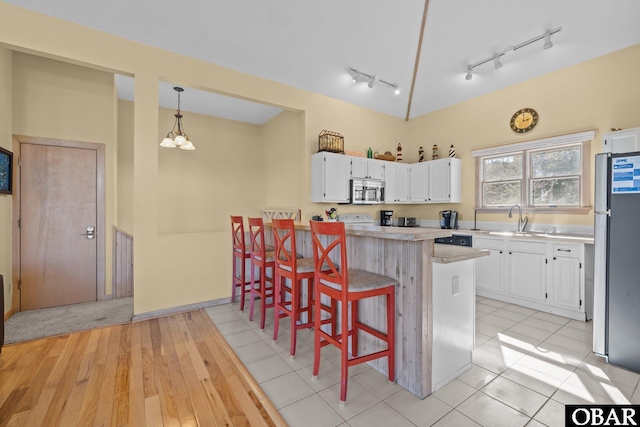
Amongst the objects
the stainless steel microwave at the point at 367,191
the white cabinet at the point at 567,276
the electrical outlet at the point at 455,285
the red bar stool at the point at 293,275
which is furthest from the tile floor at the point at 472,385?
the stainless steel microwave at the point at 367,191

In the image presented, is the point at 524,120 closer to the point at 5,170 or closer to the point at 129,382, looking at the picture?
the point at 129,382

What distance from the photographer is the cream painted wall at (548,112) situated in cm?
340

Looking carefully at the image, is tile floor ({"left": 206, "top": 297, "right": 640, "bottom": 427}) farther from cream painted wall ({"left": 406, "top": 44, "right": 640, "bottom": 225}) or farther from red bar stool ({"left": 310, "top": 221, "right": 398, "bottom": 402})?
cream painted wall ({"left": 406, "top": 44, "right": 640, "bottom": 225})

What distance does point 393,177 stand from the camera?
5211 millimetres

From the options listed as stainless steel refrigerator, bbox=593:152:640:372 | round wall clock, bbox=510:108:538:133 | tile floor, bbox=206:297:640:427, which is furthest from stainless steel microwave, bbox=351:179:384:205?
stainless steel refrigerator, bbox=593:152:640:372

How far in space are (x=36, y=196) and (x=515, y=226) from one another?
265 inches

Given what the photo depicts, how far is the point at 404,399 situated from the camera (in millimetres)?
1863

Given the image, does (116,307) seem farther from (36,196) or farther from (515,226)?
(515,226)

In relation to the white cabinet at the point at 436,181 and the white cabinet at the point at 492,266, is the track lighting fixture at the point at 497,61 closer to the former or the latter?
the white cabinet at the point at 436,181

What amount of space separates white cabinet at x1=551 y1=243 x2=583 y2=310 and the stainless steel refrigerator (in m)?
1.01

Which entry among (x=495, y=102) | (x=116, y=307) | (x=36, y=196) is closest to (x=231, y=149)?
(x=36, y=196)

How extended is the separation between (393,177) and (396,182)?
13cm

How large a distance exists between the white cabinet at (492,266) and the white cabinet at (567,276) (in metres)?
0.56

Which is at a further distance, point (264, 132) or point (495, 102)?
point (264, 132)
